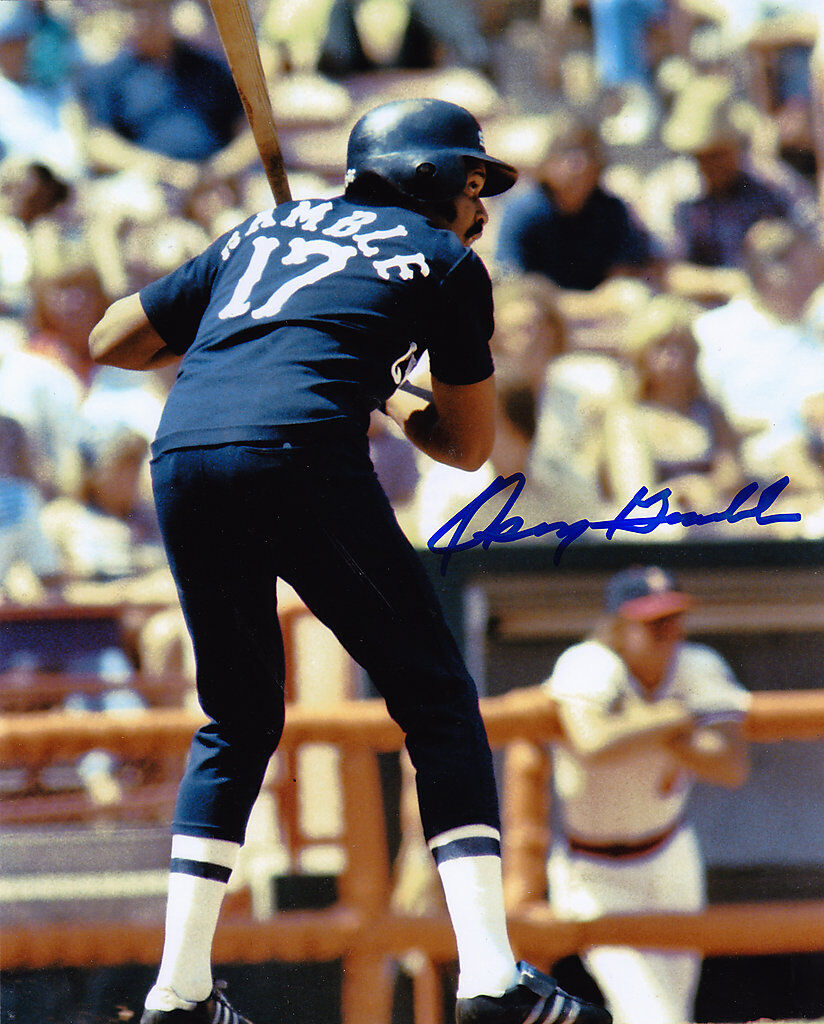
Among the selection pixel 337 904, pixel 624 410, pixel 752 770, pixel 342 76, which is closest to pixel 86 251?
pixel 342 76

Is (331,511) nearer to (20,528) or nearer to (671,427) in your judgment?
(20,528)

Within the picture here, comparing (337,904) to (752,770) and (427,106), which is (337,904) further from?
(427,106)

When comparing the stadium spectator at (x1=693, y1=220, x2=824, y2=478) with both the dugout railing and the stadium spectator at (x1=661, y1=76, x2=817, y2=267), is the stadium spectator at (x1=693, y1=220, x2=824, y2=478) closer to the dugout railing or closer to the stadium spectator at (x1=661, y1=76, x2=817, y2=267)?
the stadium spectator at (x1=661, y1=76, x2=817, y2=267)

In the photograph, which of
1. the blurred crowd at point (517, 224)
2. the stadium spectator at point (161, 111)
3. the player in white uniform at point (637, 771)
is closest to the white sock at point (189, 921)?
the player in white uniform at point (637, 771)

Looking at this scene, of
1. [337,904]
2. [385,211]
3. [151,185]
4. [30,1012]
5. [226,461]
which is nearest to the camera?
[226,461]

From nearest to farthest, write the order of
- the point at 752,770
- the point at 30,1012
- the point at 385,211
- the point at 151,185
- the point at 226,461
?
the point at 226,461
the point at 385,211
the point at 30,1012
the point at 752,770
the point at 151,185

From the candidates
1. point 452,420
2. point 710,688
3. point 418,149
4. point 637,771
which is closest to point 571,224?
point 710,688
